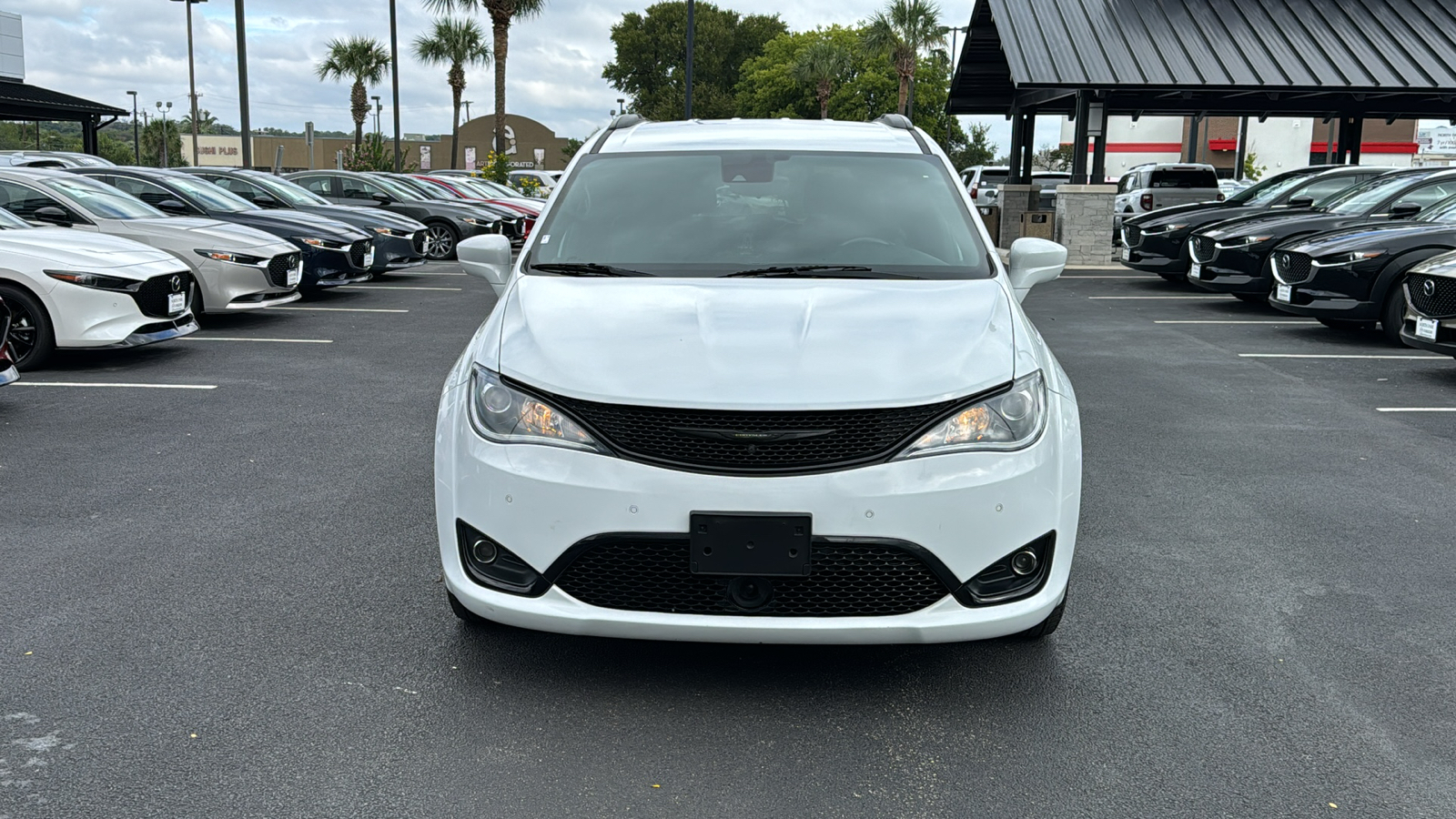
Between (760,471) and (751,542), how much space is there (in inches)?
7.5

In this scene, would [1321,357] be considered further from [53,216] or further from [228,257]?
[53,216]

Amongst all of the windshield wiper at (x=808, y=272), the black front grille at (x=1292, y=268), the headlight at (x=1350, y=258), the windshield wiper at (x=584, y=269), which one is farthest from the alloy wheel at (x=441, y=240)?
the windshield wiper at (x=808, y=272)

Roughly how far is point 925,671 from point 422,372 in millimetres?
6477

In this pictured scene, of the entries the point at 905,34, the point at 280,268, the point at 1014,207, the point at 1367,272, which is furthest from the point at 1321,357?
the point at 905,34

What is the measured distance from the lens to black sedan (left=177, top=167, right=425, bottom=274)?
1621 cm

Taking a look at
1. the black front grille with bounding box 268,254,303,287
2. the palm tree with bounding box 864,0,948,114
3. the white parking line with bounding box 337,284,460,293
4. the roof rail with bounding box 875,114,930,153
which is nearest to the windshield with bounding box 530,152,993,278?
the roof rail with bounding box 875,114,930,153

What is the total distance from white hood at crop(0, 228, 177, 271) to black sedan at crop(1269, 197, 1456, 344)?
1006cm

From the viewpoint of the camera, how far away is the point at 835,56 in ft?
207

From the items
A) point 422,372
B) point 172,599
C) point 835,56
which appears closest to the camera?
→ point 172,599

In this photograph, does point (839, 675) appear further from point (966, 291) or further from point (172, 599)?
point (172, 599)

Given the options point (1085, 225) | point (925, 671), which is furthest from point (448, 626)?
point (1085, 225)

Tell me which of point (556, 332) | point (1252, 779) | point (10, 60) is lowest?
point (1252, 779)

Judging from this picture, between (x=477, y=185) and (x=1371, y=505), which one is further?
(x=477, y=185)

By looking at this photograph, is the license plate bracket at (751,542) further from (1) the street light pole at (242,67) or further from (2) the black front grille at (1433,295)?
(1) the street light pole at (242,67)
